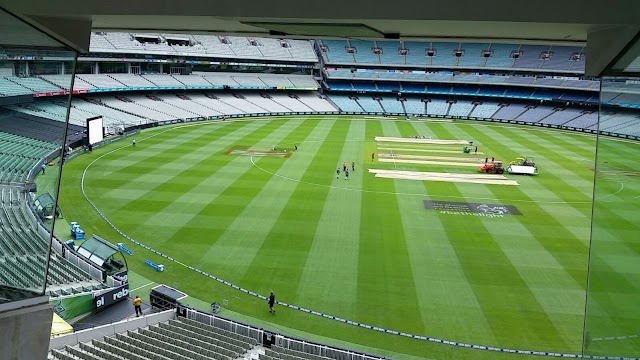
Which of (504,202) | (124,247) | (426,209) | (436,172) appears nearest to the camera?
(124,247)

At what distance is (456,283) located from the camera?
18406 mm

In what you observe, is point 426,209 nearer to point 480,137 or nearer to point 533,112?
point 480,137

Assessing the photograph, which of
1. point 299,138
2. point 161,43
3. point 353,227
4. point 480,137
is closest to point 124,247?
point 353,227

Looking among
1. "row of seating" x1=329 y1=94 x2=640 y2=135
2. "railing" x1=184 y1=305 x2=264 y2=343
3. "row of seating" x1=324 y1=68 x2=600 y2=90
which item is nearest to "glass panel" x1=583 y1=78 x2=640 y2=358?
"railing" x1=184 y1=305 x2=264 y2=343

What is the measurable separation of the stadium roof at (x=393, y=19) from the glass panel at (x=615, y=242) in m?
0.39

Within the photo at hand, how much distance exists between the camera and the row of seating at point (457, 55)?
71688 mm

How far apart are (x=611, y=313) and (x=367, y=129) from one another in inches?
2207

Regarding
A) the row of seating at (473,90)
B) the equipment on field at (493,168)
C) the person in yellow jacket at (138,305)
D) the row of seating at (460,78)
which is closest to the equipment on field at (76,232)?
the person in yellow jacket at (138,305)

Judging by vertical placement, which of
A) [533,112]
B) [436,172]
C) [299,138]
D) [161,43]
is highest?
[161,43]

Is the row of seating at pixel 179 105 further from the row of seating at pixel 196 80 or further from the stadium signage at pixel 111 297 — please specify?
the stadium signage at pixel 111 297

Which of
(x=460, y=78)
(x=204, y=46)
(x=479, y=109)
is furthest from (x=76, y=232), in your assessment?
(x=460, y=78)

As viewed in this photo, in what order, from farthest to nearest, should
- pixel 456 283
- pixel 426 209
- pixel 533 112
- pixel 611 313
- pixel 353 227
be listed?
pixel 533 112 < pixel 426 209 < pixel 353 227 < pixel 456 283 < pixel 611 313

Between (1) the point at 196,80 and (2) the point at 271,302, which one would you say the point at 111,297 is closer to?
(2) the point at 271,302

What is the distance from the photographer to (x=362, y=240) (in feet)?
73.8
